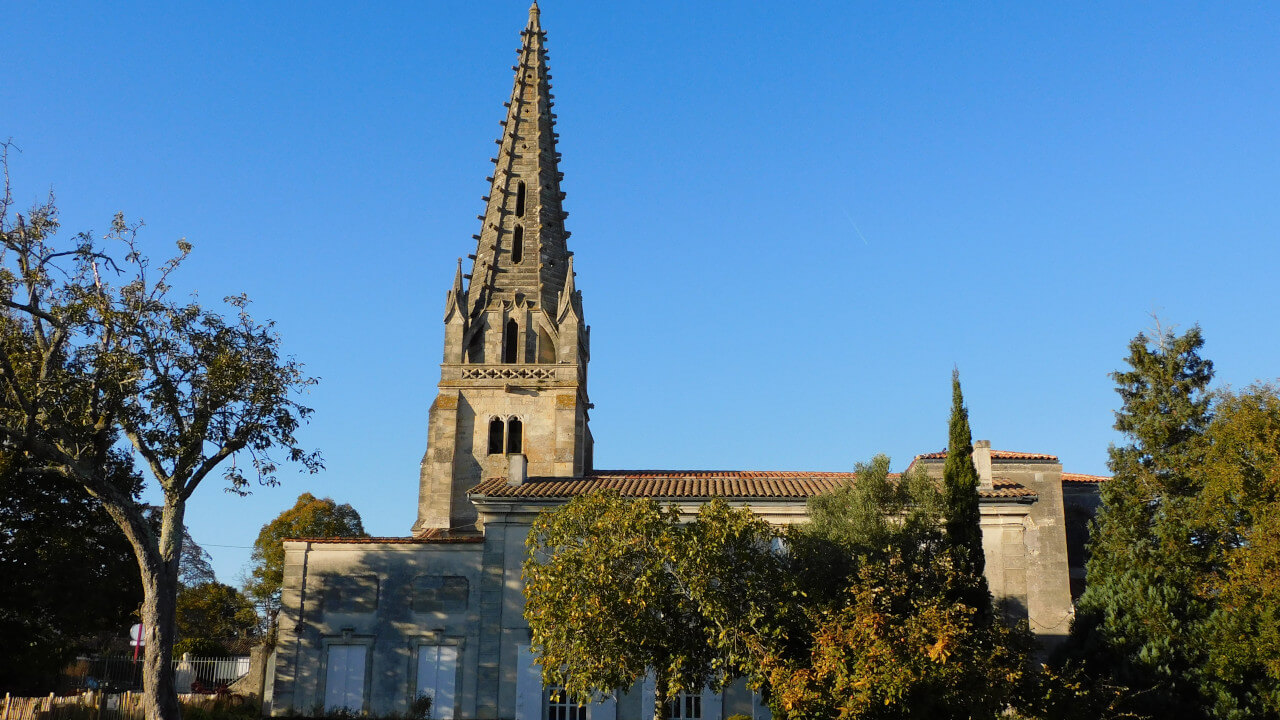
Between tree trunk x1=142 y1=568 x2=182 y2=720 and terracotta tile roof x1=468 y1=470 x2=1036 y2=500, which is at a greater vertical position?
terracotta tile roof x1=468 y1=470 x2=1036 y2=500

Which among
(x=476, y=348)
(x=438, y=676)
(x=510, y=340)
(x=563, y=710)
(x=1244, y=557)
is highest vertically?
(x=510, y=340)

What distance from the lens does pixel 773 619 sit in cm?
2214

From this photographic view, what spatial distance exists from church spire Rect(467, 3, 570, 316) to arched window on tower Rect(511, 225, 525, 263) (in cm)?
5

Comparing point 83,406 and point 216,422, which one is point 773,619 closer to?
point 216,422

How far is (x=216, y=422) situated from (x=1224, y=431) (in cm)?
2516

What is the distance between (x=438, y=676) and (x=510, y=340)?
20.0 m

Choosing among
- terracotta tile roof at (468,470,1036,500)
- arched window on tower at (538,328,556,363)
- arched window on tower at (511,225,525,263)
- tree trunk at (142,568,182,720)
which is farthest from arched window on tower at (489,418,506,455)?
tree trunk at (142,568,182,720)

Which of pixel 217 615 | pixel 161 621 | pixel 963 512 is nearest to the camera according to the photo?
pixel 161 621

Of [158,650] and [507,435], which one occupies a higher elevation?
[507,435]

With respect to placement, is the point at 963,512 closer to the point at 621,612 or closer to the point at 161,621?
the point at 621,612

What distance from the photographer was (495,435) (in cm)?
4431

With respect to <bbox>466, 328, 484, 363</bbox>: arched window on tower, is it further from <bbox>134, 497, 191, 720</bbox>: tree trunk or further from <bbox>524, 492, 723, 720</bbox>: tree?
<bbox>524, 492, 723, 720</bbox>: tree

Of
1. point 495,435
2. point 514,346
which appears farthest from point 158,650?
point 514,346

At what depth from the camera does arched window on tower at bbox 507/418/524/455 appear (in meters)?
44.2
